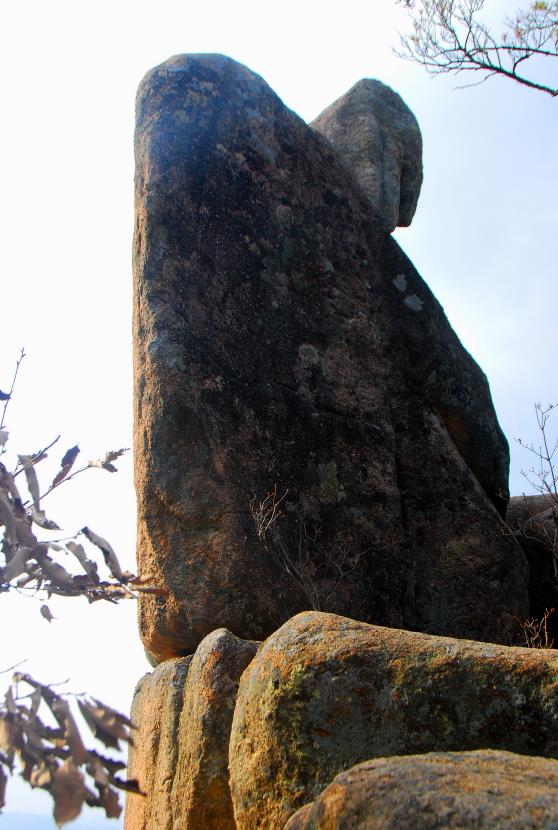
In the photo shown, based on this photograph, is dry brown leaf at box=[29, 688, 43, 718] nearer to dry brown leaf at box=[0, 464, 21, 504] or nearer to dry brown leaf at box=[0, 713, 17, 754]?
dry brown leaf at box=[0, 713, 17, 754]

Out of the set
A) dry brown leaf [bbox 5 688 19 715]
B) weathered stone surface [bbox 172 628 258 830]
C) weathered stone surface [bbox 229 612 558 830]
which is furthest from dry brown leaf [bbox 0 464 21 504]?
weathered stone surface [bbox 172 628 258 830]

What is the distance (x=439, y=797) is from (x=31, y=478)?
1076 mm

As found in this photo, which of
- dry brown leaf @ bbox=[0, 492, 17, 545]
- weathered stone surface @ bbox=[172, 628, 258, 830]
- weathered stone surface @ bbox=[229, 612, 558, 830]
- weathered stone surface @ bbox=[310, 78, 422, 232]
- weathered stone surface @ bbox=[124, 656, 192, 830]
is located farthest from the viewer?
weathered stone surface @ bbox=[310, 78, 422, 232]

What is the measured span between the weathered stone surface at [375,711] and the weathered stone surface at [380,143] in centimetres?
492

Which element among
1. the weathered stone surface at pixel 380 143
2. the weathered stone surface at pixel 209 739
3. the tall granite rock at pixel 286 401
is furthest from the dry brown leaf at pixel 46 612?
the weathered stone surface at pixel 380 143

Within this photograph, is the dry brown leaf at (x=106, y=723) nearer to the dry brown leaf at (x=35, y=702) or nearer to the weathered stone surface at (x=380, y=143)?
the dry brown leaf at (x=35, y=702)

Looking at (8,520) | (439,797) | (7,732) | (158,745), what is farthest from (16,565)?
(158,745)

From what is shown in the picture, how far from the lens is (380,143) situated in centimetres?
750

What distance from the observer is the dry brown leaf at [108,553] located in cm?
183

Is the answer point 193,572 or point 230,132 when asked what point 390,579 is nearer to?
point 193,572

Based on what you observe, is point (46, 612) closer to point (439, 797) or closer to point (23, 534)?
point (23, 534)

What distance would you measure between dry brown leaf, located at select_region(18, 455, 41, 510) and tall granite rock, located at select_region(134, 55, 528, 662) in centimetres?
237

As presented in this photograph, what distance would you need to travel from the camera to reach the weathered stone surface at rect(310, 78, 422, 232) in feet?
24.0

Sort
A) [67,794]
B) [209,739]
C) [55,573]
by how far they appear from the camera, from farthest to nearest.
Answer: [209,739], [55,573], [67,794]
